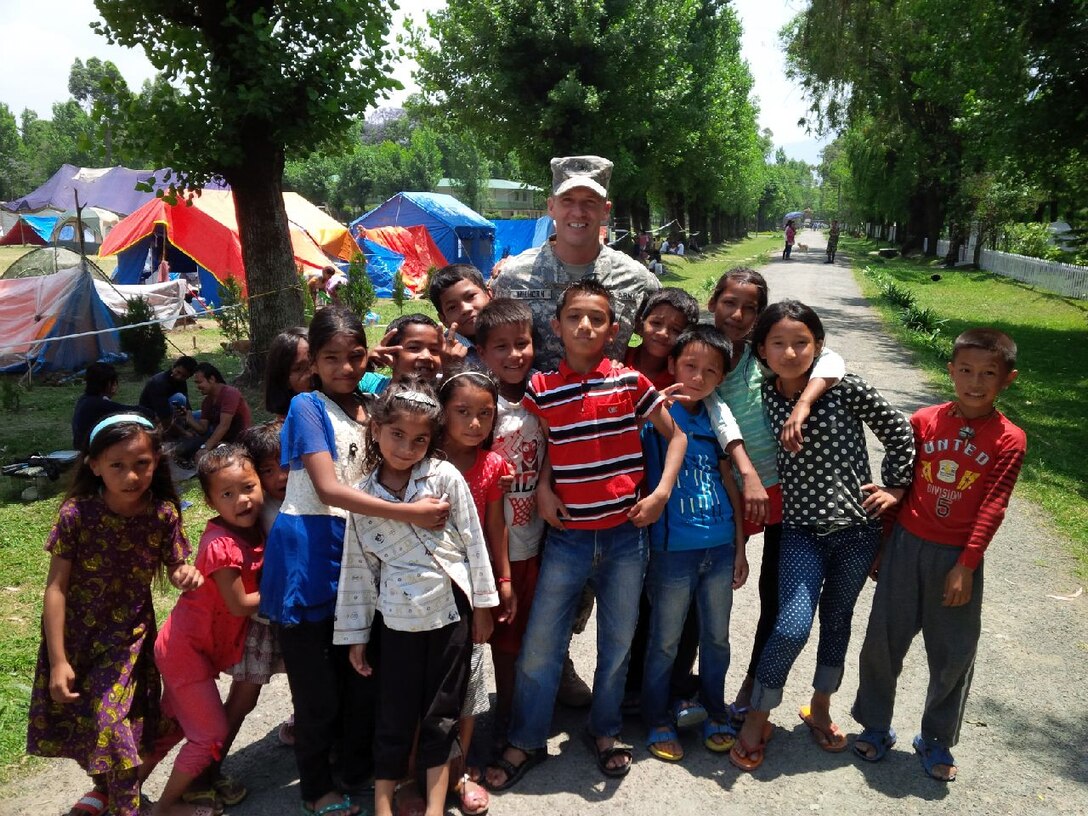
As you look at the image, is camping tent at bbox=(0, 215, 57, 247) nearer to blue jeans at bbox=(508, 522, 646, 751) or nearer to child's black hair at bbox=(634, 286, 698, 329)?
child's black hair at bbox=(634, 286, 698, 329)

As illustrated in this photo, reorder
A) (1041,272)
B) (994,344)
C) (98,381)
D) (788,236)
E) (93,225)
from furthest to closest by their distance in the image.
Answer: (788,236)
(93,225)
(1041,272)
(98,381)
(994,344)


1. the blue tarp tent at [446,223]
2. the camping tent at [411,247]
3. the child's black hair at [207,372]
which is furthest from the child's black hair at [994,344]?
the blue tarp tent at [446,223]

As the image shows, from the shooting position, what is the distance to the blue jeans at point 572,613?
9.19ft

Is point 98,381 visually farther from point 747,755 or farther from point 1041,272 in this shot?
point 1041,272

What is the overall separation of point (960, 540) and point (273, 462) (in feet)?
8.31

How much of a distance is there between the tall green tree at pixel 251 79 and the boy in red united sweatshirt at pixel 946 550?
6.95 m

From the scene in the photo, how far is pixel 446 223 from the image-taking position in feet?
77.3

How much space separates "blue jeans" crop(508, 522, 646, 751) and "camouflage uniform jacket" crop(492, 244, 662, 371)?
0.85m

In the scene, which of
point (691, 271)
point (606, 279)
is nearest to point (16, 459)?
point (606, 279)

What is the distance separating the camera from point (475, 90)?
58.5 feet

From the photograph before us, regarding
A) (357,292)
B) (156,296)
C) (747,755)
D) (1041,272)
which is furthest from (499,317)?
(1041,272)

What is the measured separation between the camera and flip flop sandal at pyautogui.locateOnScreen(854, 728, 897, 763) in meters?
2.98

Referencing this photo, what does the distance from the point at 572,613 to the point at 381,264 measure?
1929 cm

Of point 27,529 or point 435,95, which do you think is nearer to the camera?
point 27,529
